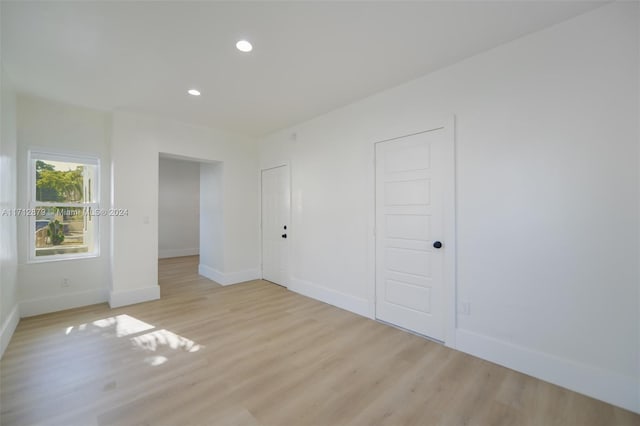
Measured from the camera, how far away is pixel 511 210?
7.70 ft

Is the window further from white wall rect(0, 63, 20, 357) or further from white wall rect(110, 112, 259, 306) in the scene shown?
white wall rect(110, 112, 259, 306)

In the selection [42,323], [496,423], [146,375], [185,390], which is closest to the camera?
[496,423]

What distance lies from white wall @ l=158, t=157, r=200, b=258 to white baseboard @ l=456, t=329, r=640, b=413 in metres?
8.07

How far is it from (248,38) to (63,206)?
12.1 ft

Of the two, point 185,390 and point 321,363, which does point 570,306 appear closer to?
point 321,363

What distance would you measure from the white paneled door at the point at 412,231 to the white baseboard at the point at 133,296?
3382 mm

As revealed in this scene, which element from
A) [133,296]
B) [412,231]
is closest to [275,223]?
[133,296]

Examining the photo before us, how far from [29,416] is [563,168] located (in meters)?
4.23

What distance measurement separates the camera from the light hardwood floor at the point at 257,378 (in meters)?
1.80

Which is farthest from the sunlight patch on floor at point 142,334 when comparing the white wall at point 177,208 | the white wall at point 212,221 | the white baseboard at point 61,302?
the white wall at point 177,208

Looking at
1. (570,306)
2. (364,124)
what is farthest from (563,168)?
(364,124)

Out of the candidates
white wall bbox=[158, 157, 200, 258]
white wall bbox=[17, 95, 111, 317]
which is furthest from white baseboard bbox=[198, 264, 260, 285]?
white wall bbox=[158, 157, 200, 258]

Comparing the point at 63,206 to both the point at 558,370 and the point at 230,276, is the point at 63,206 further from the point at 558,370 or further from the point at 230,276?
the point at 558,370

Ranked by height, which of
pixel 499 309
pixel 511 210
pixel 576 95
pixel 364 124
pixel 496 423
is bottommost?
pixel 496 423
